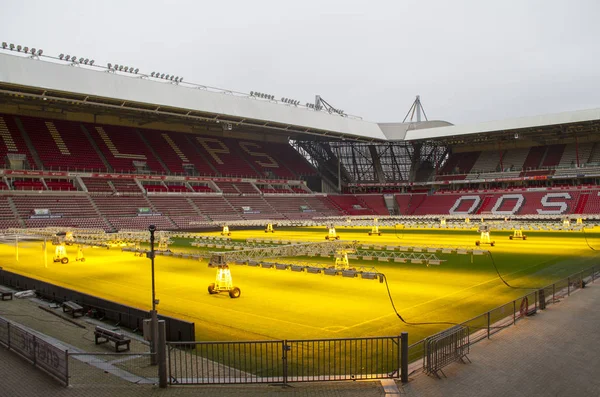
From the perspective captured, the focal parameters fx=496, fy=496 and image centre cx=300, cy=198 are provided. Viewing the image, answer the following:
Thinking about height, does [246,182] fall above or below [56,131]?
below

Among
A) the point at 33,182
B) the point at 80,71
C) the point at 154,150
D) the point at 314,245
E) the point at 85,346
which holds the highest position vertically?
the point at 80,71

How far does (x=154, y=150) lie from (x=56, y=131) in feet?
47.1

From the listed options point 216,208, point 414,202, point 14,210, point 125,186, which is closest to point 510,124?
point 414,202

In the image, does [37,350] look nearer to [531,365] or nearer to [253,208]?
[531,365]

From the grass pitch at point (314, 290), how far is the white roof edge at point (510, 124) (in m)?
40.6

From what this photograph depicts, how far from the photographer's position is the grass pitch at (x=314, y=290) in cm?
1614

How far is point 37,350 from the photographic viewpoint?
11.6 meters

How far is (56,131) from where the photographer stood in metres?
71.4

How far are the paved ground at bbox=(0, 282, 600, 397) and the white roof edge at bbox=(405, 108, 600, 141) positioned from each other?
214 ft

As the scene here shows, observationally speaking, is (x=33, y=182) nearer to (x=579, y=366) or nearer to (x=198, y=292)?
(x=198, y=292)

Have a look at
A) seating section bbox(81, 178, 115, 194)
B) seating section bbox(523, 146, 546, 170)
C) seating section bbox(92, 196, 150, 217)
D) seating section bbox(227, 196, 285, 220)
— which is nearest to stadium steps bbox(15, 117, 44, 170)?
seating section bbox(81, 178, 115, 194)

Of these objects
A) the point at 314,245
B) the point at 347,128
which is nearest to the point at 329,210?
the point at 347,128

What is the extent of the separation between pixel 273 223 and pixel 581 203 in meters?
45.5

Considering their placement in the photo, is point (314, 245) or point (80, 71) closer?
point (314, 245)
